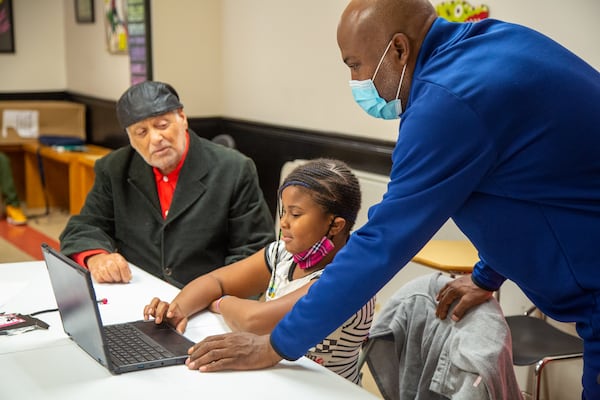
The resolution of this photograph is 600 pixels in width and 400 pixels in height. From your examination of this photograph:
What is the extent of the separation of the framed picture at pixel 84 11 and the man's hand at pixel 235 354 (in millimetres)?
5563

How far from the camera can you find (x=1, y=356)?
1805mm

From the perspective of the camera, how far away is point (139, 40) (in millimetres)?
5562

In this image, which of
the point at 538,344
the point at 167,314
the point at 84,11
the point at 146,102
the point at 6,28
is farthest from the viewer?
the point at 6,28

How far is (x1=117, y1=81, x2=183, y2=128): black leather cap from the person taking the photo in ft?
8.77

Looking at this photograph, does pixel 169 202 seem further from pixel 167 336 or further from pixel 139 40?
pixel 139 40

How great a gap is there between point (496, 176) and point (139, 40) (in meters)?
4.46

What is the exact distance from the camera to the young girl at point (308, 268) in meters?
1.97

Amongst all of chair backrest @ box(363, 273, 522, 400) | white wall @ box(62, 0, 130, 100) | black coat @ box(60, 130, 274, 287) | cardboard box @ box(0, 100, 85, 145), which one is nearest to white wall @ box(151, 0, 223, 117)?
white wall @ box(62, 0, 130, 100)

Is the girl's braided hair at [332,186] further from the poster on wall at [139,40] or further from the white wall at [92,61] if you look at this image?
the white wall at [92,61]

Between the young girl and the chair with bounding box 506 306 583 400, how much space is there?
0.93 m

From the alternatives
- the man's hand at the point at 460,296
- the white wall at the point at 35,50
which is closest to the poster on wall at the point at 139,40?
the white wall at the point at 35,50

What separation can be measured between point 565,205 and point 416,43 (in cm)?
44

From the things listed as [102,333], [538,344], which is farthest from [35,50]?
[102,333]

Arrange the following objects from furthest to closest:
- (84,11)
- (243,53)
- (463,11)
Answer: (84,11) → (243,53) → (463,11)
